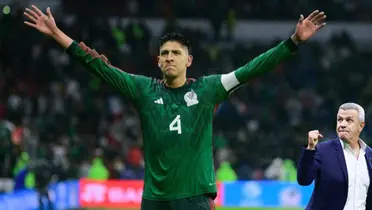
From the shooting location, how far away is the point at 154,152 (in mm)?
6008

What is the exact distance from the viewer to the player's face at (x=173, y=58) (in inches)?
237

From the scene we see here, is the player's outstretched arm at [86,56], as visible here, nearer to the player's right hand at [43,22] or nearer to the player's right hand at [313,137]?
the player's right hand at [43,22]

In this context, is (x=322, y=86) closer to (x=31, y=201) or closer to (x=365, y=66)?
(x=365, y=66)

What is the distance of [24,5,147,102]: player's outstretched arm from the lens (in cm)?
589

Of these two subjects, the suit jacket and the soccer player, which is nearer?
the soccer player

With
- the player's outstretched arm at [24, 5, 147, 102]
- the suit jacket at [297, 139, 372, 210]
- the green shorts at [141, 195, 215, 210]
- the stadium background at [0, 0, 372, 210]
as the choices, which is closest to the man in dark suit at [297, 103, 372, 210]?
the suit jacket at [297, 139, 372, 210]

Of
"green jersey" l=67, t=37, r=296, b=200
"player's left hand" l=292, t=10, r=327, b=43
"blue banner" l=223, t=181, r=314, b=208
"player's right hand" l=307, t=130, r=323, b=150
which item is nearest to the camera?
"player's left hand" l=292, t=10, r=327, b=43

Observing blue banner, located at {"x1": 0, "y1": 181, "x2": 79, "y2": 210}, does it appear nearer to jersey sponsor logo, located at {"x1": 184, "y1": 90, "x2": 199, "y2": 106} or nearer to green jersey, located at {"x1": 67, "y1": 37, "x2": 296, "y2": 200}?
green jersey, located at {"x1": 67, "y1": 37, "x2": 296, "y2": 200}

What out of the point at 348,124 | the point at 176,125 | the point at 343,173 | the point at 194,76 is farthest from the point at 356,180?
the point at 194,76

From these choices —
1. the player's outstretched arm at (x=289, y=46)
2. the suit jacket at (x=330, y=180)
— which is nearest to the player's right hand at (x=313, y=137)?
the suit jacket at (x=330, y=180)

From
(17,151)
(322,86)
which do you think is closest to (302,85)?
(322,86)

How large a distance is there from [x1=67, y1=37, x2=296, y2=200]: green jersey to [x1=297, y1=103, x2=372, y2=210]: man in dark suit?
1327mm

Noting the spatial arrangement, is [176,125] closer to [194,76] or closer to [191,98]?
[191,98]

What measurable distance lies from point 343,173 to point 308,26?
1.69 meters
